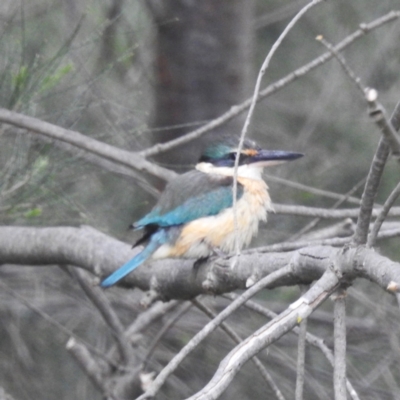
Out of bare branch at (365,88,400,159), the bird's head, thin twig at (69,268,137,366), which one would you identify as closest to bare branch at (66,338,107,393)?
thin twig at (69,268,137,366)

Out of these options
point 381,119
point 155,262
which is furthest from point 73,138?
point 381,119

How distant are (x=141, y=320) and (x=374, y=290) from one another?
3.81 ft

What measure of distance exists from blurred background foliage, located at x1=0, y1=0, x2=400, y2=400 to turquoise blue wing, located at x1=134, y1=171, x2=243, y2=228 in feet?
0.50

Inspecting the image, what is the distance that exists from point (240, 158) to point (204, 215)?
352 millimetres

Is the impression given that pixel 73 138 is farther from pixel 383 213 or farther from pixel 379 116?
pixel 379 116

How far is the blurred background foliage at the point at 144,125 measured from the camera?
2.62 metres

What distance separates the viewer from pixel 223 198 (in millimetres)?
2648

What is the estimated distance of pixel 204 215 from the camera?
260 centimetres

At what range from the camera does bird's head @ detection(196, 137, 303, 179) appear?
112 inches

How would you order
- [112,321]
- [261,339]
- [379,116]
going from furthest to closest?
[112,321]
[261,339]
[379,116]

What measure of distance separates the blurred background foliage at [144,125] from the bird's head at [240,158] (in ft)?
0.86

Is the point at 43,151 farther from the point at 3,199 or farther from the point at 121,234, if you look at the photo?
the point at 121,234

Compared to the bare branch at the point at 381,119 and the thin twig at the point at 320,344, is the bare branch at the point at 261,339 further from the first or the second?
the bare branch at the point at 381,119

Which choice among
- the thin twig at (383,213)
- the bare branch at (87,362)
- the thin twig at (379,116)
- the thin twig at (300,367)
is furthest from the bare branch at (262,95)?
the thin twig at (379,116)
